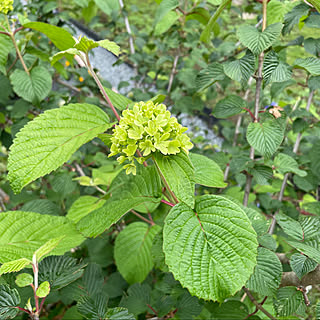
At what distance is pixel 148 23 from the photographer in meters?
4.52

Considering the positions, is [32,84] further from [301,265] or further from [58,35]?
[301,265]

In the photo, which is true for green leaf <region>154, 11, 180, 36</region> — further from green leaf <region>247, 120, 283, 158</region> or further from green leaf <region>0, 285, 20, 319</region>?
green leaf <region>0, 285, 20, 319</region>

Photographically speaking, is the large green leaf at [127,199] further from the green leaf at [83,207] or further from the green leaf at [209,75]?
the green leaf at [209,75]

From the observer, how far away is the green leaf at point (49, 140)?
557mm

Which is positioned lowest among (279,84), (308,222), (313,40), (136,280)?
(136,280)

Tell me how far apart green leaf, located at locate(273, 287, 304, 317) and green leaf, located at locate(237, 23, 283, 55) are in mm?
605

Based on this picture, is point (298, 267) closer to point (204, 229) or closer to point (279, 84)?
point (204, 229)

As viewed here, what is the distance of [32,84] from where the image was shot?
102 centimetres

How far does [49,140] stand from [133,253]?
0.57 meters

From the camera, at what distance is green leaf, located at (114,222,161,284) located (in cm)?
100

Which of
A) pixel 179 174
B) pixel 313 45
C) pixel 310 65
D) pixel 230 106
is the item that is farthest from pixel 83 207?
pixel 313 45

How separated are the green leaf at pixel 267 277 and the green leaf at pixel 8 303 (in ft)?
1.58

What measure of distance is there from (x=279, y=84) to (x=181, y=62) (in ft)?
2.43

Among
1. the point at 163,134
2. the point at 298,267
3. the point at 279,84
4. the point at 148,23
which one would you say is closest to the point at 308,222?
the point at 298,267
